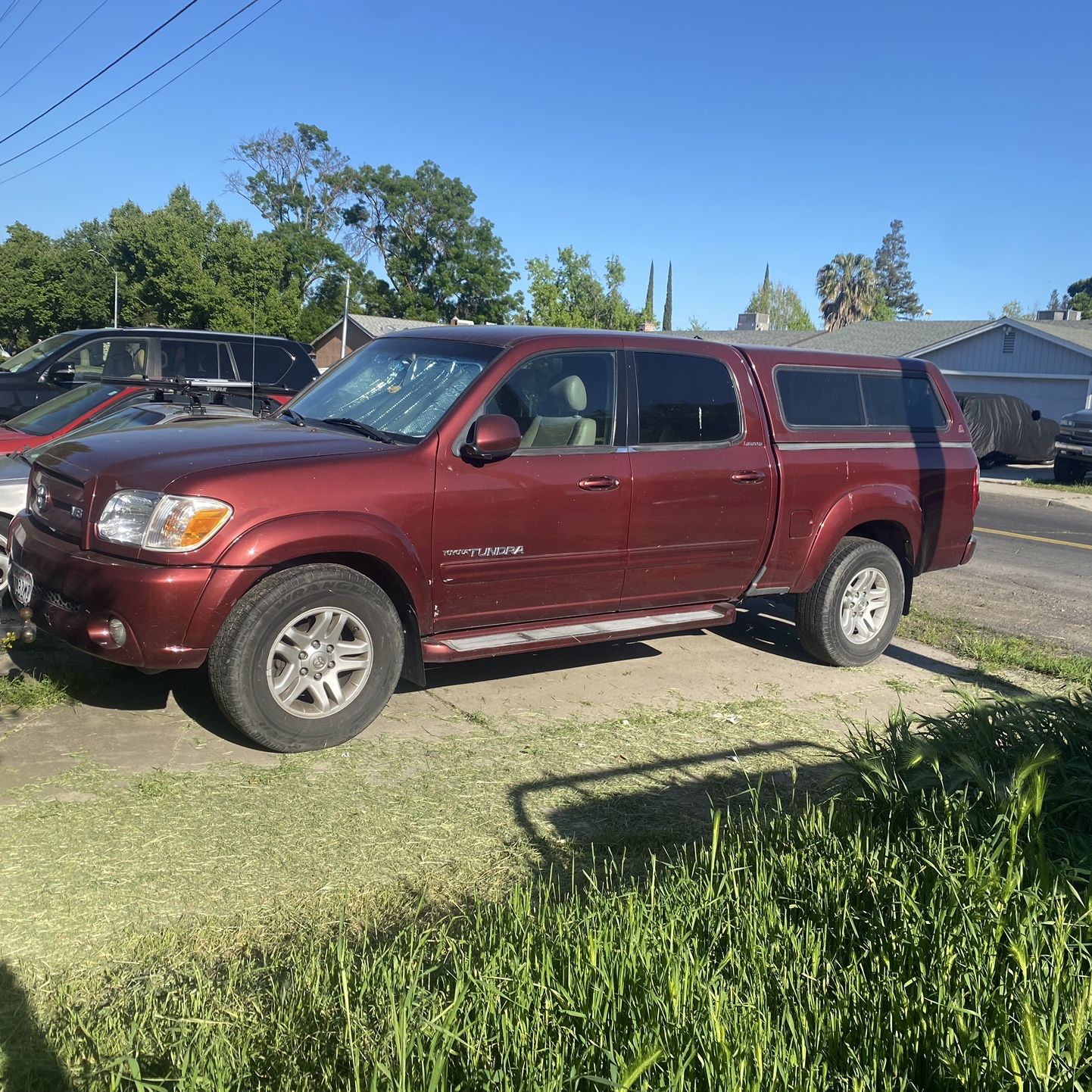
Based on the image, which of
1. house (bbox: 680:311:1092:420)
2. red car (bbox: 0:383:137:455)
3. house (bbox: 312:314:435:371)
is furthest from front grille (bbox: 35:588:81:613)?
house (bbox: 312:314:435:371)

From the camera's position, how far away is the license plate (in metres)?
5.14

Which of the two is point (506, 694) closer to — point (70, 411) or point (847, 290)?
point (70, 411)

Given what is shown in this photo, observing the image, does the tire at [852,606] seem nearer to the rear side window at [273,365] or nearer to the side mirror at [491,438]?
the side mirror at [491,438]

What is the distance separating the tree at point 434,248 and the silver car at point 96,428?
67272mm

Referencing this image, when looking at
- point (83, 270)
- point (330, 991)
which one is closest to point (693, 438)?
point (330, 991)

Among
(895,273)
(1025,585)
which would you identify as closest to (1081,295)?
(895,273)

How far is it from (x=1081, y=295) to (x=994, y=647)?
122m

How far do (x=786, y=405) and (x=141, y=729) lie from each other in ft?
13.6

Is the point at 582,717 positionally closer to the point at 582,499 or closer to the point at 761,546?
the point at 582,499

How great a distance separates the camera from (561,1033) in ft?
8.13

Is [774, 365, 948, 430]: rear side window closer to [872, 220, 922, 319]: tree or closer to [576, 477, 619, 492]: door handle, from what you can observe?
[576, 477, 619, 492]: door handle

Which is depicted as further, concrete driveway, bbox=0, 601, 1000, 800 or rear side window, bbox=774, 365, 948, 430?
rear side window, bbox=774, 365, 948, 430

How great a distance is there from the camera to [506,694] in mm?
6098

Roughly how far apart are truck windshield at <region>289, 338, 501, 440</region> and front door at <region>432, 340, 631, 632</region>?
259 mm
